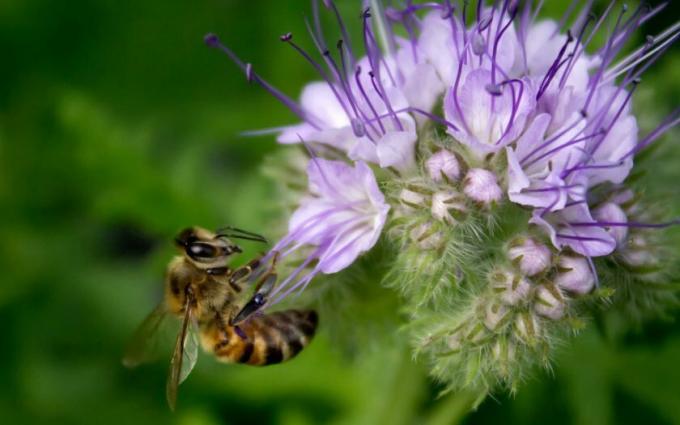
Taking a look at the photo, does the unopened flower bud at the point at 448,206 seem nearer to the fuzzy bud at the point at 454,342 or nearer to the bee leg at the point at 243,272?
the fuzzy bud at the point at 454,342

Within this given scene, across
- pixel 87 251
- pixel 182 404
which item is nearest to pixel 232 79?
pixel 87 251

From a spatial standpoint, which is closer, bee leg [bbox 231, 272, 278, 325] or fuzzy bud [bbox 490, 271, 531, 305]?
fuzzy bud [bbox 490, 271, 531, 305]

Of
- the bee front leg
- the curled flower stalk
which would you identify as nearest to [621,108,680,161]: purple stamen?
the curled flower stalk

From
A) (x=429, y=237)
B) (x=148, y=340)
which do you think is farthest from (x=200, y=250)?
(x=429, y=237)

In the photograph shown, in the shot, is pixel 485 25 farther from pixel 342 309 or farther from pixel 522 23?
pixel 342 309

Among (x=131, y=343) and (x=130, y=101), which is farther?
(x=130, y=101)

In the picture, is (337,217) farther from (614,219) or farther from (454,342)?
(614,219)

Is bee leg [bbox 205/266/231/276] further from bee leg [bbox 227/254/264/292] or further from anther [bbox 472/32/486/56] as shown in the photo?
anther [bbox 472/32/486/56]
